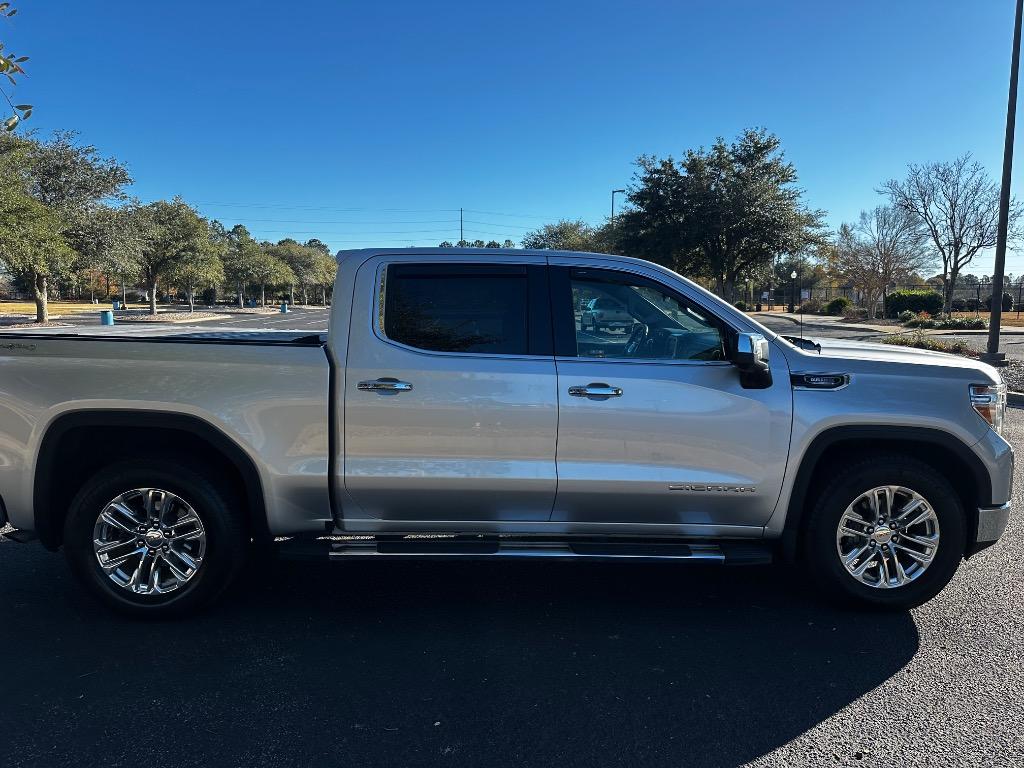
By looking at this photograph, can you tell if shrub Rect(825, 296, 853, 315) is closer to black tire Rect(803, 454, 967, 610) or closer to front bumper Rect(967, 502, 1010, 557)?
front bumper Rect(967, 502, 1010, 557)

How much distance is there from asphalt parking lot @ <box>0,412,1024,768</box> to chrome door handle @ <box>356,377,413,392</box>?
4.15ft

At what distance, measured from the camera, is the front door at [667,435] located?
11.7 ft

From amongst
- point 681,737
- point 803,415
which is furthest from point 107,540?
point 803,415

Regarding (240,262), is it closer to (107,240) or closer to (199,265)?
(199,265)

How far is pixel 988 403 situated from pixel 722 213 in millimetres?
23092

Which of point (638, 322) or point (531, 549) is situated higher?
point (638, 322)

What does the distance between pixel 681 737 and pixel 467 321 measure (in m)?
2.20

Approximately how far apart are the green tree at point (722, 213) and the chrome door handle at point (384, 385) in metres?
23.7

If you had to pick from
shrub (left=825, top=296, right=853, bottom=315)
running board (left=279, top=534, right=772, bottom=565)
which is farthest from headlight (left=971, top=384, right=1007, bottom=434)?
shrub (left=825, top=296, right=853, bottom=315)

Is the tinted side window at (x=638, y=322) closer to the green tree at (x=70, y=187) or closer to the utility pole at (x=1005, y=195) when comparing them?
the utility pole at (x=1005, y=195)

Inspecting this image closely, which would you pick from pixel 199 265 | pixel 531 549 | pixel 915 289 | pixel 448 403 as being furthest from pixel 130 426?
pixel 915 289

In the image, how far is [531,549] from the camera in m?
3.64

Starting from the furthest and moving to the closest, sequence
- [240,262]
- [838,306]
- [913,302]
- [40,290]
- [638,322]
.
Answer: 1. [240,262]
2. [838,306]
3. [913,302]
4. [40,290]
5. [638,322]

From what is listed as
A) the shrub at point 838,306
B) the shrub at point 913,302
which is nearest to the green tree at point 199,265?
the shrub at point 913,302
